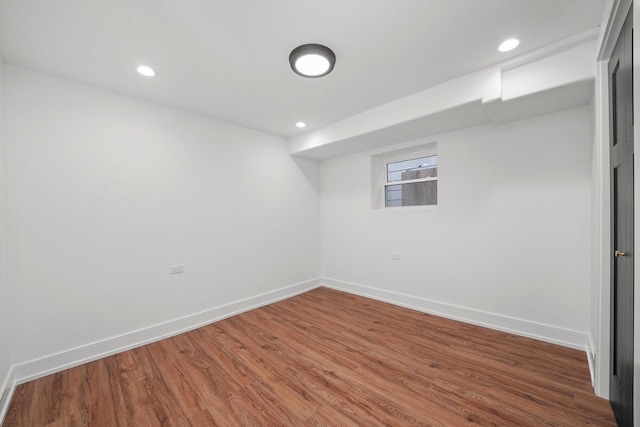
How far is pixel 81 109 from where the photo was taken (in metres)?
2.42

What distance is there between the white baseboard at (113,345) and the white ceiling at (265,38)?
2.58 meters


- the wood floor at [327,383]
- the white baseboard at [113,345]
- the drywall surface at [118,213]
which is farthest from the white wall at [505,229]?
the drywall surface at [118,213]

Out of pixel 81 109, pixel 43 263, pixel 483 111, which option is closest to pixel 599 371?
pixel 483 111

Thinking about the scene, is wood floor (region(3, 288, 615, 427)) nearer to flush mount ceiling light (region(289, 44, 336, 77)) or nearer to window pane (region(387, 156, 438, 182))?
window pane (region(387, 156, 438, 182))

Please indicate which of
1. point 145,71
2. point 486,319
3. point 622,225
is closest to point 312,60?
point 145,71

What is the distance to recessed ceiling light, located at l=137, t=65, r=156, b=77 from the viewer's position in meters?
2.20

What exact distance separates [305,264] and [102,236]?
2.90 m

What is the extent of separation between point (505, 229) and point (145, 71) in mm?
4038

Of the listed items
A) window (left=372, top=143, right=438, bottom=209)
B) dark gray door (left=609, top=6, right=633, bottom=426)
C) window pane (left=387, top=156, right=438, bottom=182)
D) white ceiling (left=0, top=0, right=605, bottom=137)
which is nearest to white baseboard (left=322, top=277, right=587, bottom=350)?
dark gray door (left=609, top=6, right=633, bottom=426)

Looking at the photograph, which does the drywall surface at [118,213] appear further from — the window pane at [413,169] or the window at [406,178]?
the window pane at [413,169]

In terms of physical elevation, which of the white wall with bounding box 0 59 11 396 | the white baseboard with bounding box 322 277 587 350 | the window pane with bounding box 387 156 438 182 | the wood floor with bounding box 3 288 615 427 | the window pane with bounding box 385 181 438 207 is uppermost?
the window pane with bounding box 387 156 438 182

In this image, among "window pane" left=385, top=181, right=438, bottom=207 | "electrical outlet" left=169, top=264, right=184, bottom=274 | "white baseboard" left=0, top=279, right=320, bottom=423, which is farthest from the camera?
"window pane" left=385, top=181, right=438, bottom=207

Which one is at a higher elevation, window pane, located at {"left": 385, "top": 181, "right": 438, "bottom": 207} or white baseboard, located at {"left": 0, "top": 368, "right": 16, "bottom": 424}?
window pane, located at {"left": 385, "top": 181, "right": 438, "bottom": 207}

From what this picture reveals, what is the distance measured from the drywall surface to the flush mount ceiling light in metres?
1.79
